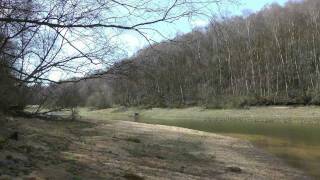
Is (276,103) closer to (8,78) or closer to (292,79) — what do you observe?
(292,79)

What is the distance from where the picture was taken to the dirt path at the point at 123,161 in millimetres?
13742

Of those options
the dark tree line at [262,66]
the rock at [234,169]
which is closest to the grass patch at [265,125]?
the rock at [234,169]

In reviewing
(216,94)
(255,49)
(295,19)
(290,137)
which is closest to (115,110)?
(216,94)

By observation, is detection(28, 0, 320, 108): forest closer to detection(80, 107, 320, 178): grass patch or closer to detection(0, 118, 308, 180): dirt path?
detection(80, 107, 320, 178): grass patch

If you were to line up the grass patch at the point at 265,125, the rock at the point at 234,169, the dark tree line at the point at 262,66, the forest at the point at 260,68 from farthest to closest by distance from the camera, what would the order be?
the dark tree line at the point at 262,66 < the forest at the point at 260,68 < the grass patch at the point at 265,125 < the rock at the point at 234,169

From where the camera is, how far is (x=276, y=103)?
287 feet

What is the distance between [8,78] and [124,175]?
164 inches

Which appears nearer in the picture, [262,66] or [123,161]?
[123,161]

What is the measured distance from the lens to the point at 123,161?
59.4 feet

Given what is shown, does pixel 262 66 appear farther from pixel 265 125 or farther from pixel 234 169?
pixel 234 169

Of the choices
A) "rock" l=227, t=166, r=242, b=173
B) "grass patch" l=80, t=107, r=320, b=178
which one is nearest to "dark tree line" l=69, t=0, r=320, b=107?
"grass patch" l=80, t=107, r=320, b=178

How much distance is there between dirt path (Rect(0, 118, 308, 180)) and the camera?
1374cm

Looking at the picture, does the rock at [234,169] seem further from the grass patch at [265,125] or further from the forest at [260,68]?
the forest at [260,68]

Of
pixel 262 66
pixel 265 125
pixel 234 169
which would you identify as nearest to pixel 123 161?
pixel 234 169
